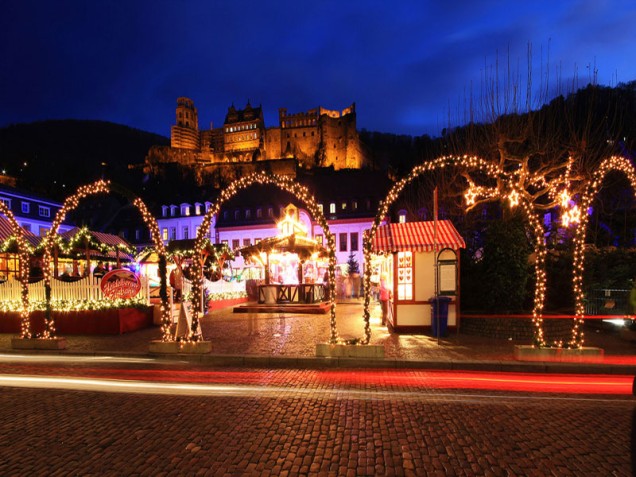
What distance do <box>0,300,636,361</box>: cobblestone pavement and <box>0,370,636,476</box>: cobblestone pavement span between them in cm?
328

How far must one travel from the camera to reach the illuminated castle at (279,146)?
352ft

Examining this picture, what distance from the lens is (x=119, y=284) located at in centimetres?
1548

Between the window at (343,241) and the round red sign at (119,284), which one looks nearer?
the round red sign at (119,284)

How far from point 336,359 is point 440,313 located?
14.4 ft

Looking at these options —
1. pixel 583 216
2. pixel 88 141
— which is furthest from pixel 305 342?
pixel 88 141

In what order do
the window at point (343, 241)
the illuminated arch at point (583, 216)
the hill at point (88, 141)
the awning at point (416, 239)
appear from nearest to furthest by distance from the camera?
the illuminated arch at point (583, 216)
the awning at point (416, 239)
the window at point (343, 241)
the hill at point (88, 141)

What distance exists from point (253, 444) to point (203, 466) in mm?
733

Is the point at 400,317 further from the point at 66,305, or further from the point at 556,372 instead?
the point at 66,305

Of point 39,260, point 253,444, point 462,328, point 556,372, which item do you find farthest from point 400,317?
point 39,260

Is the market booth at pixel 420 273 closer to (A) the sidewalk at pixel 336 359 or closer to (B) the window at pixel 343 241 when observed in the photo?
(A) the sidewalk at pixel 336 359

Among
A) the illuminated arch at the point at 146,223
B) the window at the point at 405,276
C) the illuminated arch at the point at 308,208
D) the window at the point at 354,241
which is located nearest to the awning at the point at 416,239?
the window at the point at 405,276

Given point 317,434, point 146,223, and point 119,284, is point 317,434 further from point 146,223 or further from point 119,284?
point 119,284

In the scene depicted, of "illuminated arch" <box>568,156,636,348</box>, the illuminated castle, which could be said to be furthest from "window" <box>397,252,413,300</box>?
the illuminated castle

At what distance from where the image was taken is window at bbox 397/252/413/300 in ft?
46.3
